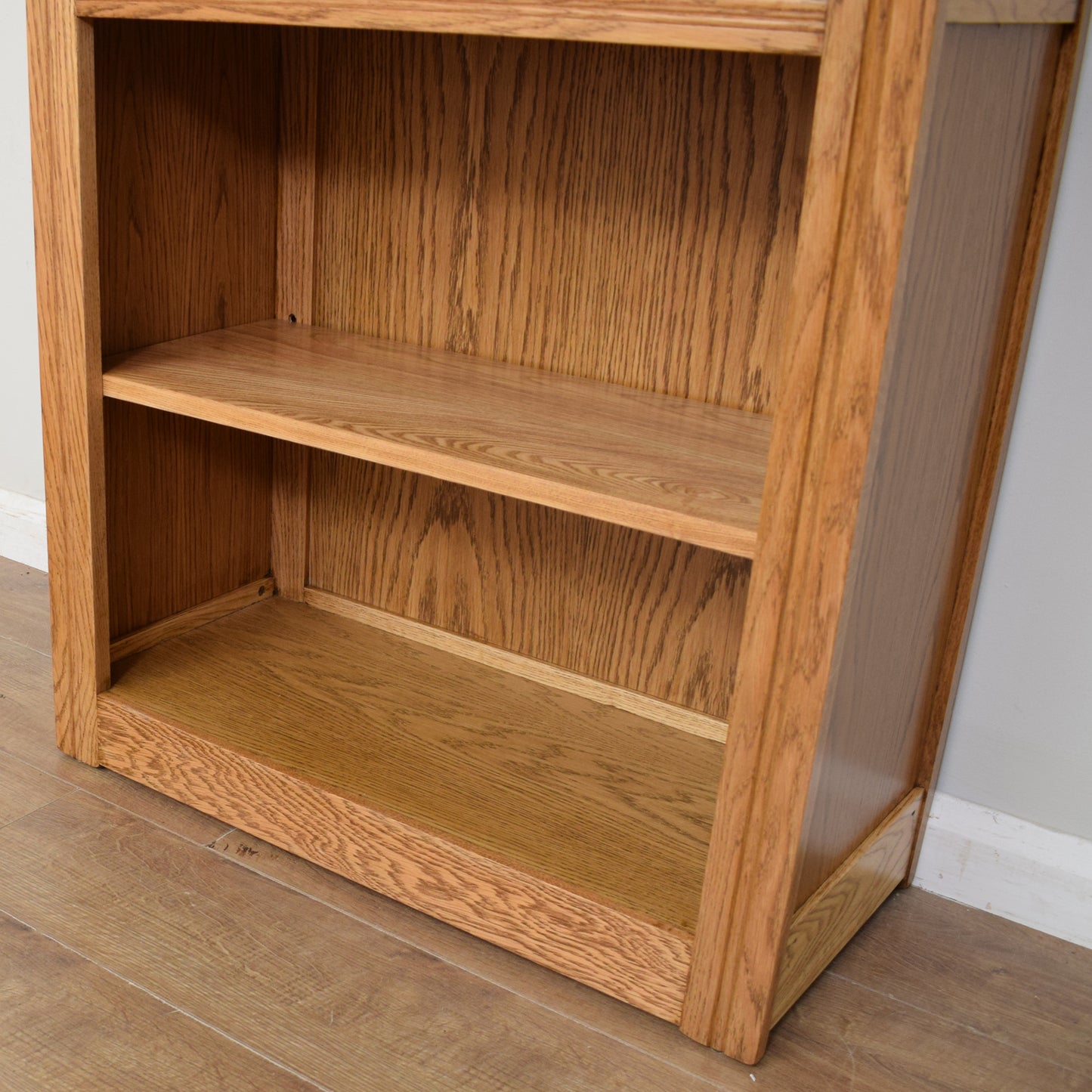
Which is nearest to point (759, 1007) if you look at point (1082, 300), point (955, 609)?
point (955, 609)

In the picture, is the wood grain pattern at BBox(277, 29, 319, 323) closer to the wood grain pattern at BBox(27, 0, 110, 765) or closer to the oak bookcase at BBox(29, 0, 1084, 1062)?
the oak bookcase at BBox(29, 0, 1084, 1062)

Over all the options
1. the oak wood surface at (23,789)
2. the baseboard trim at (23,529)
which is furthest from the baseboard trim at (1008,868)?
the baseboard trim at (23,529)

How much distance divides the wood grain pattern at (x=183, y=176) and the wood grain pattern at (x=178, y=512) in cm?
12

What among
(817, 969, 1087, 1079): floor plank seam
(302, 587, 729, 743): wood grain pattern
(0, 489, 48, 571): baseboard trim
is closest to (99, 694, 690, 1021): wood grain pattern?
(817, 969, 1087, 1079): floor plank seam

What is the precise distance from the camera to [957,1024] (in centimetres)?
116

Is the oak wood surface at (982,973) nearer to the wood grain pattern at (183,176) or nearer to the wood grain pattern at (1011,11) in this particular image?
the wood grain pattern at (1011,11)

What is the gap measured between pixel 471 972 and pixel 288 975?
17 centimetres

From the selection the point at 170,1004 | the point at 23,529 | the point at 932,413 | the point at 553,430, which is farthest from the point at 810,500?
the point at 23,529

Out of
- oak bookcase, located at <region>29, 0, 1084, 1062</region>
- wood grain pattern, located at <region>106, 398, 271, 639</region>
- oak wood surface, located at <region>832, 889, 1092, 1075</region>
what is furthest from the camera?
wood grain pattern, located at <region>106, 398, 271, 639</region>

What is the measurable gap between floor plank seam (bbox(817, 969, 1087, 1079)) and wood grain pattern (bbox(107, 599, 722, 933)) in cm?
19

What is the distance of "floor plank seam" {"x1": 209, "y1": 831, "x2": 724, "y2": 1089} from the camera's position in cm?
108

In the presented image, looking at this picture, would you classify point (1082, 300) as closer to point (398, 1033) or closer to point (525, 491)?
point (525, 491)

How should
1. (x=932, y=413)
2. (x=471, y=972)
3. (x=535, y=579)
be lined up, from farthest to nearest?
(x=535, y=579)
(x=471, y=972)
(x=932, y=413)

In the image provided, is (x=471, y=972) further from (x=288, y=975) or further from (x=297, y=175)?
(x=297, y=175)
